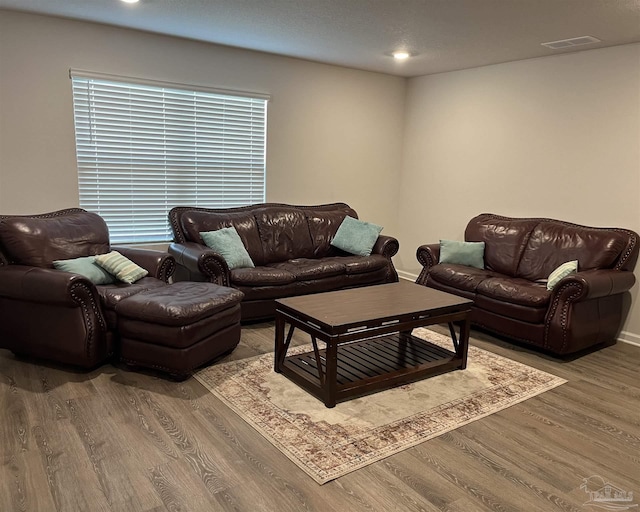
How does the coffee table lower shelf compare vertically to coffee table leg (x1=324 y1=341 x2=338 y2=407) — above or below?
below

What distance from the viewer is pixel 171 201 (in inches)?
197

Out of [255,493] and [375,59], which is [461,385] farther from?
[375,59]

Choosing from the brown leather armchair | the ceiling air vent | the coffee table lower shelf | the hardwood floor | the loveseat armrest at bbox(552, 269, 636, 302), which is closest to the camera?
the hardwood floor

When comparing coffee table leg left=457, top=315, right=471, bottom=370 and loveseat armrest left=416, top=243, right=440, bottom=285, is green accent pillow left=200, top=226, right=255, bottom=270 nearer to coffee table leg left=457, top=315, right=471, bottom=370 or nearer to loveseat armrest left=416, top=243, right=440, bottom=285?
loveseat armrest left=416, top=243, right=440, bottom=285

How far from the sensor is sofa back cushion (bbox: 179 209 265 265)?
4.79 m

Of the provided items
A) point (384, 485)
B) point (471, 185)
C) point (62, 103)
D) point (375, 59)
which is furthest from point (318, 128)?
point (384, 485)

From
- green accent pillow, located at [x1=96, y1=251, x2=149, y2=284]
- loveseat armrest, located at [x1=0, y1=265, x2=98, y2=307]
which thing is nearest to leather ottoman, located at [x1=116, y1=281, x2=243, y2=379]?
loveseat armrest, located at [x1=0, y1=265, x2=98, y2=307]

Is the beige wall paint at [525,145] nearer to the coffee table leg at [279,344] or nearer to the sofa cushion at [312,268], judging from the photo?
the sofa cushion at [312,268]

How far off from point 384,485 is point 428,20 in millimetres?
3117

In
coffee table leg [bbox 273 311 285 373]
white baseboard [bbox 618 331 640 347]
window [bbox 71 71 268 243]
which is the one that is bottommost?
white baseboard [bbox 618 331 640 347]

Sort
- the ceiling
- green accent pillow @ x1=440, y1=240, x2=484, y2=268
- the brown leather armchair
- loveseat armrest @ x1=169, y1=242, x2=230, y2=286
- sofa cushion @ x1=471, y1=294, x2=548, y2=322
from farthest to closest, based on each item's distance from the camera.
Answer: green accent pillow @ x1=440, y1=240, x2=484, y2=268, loveseat armrest @ x1=169, y1=242, x2=230, y2=286, sofa cushion @ x1=471, y1=294, x2=548, y2=322, the ceiling, the brown leather armchair

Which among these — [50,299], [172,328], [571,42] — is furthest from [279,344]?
[571,42]

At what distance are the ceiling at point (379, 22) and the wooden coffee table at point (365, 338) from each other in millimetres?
1973

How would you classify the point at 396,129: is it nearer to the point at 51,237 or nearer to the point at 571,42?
the point at 571,42
